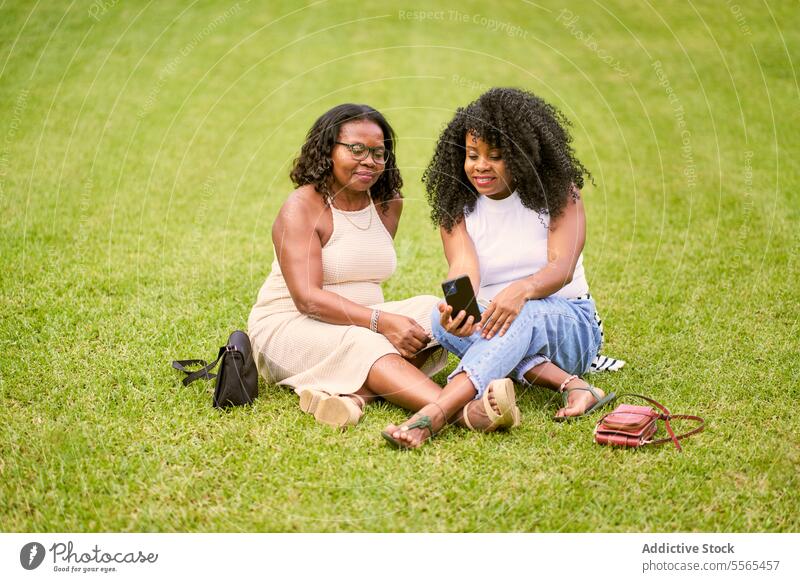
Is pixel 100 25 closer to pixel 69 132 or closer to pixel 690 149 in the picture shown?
pixel 69 132

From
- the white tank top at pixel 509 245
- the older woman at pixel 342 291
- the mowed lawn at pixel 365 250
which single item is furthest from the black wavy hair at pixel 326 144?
the mowed lawn at pixel 365 250

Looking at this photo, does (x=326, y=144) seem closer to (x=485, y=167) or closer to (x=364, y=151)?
(x=364, y=151)

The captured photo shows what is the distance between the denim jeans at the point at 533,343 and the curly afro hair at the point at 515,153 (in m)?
0.58

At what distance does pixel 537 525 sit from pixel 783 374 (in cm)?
245

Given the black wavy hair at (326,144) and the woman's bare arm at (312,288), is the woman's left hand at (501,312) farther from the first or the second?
the black wavy hair at (326,144)

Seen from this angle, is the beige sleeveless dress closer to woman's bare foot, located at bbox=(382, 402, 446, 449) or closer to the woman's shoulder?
the woman's shoulder

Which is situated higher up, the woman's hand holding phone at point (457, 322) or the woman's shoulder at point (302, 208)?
the woman's shoulder at point (302, 208)

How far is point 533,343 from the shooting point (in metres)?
4.97

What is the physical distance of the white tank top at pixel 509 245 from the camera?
5.16 meters

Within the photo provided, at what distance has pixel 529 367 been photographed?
503 centimetres

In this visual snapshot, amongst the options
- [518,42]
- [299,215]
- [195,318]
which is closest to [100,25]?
[518,42]

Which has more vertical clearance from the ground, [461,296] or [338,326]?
[461,296]

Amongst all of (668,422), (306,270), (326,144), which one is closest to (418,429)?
(306,270)

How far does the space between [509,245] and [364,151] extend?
3.39ft
